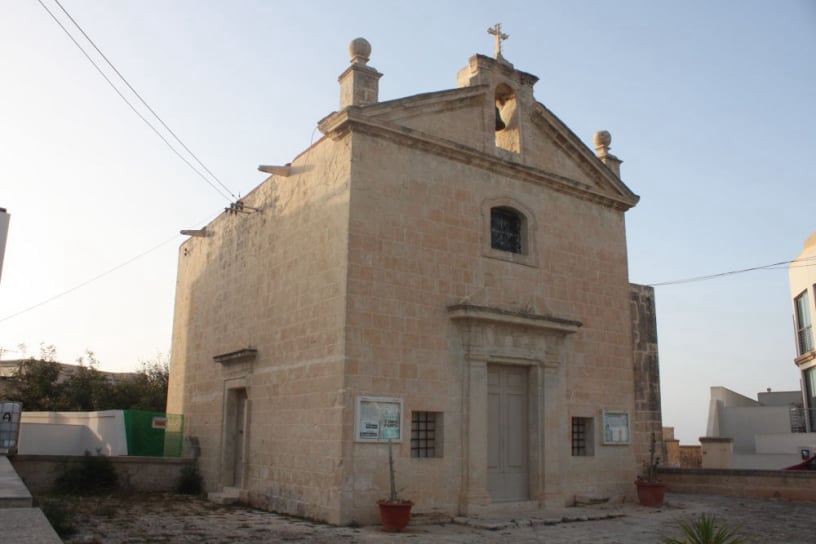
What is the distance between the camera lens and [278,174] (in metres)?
13.4

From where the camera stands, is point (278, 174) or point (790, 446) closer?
point (278, 174)

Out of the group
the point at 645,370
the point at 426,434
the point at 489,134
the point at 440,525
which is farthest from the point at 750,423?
the point at 440,525

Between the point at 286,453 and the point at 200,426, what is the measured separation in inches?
182

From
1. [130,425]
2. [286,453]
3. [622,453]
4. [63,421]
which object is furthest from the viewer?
[63,421]

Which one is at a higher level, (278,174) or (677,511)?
(278,174)

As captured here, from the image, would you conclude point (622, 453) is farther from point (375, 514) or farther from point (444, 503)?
point (375, 514)

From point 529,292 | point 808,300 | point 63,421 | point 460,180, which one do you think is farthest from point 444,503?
point 808,300

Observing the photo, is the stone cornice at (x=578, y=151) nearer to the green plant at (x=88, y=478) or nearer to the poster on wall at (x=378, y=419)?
the poster on wall at (x=378, y=419)

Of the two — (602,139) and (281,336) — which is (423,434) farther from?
(602,139)

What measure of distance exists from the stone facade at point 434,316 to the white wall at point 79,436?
2682 millimetres

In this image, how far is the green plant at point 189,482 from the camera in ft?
48.6

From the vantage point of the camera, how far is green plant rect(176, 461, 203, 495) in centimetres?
1481

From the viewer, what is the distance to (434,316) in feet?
37.9

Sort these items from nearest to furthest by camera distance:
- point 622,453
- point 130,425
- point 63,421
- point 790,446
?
point 622,453 < point 130,425 < point 63,421 < point 790,446
